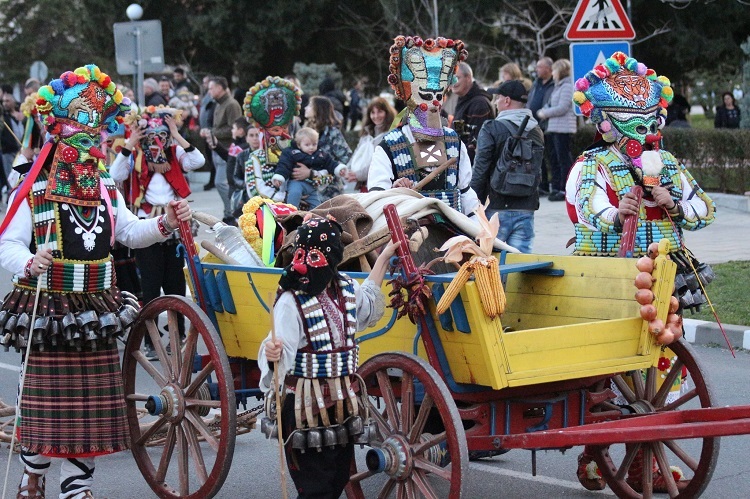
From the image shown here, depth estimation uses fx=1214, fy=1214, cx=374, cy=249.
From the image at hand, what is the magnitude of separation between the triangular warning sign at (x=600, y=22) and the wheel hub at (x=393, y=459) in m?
6.03

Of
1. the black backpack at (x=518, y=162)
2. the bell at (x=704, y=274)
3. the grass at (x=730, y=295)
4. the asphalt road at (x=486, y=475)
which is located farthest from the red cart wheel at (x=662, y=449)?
the black backpack at (x=518, y=162)

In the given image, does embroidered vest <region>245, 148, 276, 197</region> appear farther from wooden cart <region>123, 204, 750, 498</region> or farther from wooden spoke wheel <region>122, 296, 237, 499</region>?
wooden spoke wheel <region>122, 296, 237, 499</region>

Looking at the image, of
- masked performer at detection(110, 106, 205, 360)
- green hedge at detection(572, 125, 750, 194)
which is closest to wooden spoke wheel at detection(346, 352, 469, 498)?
masked performer at detection(110, 106, 205, 360)

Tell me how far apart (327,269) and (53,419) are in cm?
159

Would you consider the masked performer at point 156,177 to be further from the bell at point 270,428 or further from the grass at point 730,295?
the bell at point 270,428

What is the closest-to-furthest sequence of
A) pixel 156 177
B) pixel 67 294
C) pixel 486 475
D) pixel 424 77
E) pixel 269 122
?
pixel 67 294 < pixel 486 475 < pixel 424 77 < pixel 156 177 < pixel 269 122

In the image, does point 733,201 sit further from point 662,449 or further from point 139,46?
point 662,449

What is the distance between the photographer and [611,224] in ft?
19.0

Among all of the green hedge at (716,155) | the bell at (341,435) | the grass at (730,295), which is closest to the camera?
the bell at (341,435)

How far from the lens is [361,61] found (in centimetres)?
3216

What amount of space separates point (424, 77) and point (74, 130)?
2.34 metres

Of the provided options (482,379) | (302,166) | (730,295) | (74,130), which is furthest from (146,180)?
(730,295)

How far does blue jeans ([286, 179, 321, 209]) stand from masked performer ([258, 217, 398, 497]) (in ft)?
17.3

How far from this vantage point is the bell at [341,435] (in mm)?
4668
